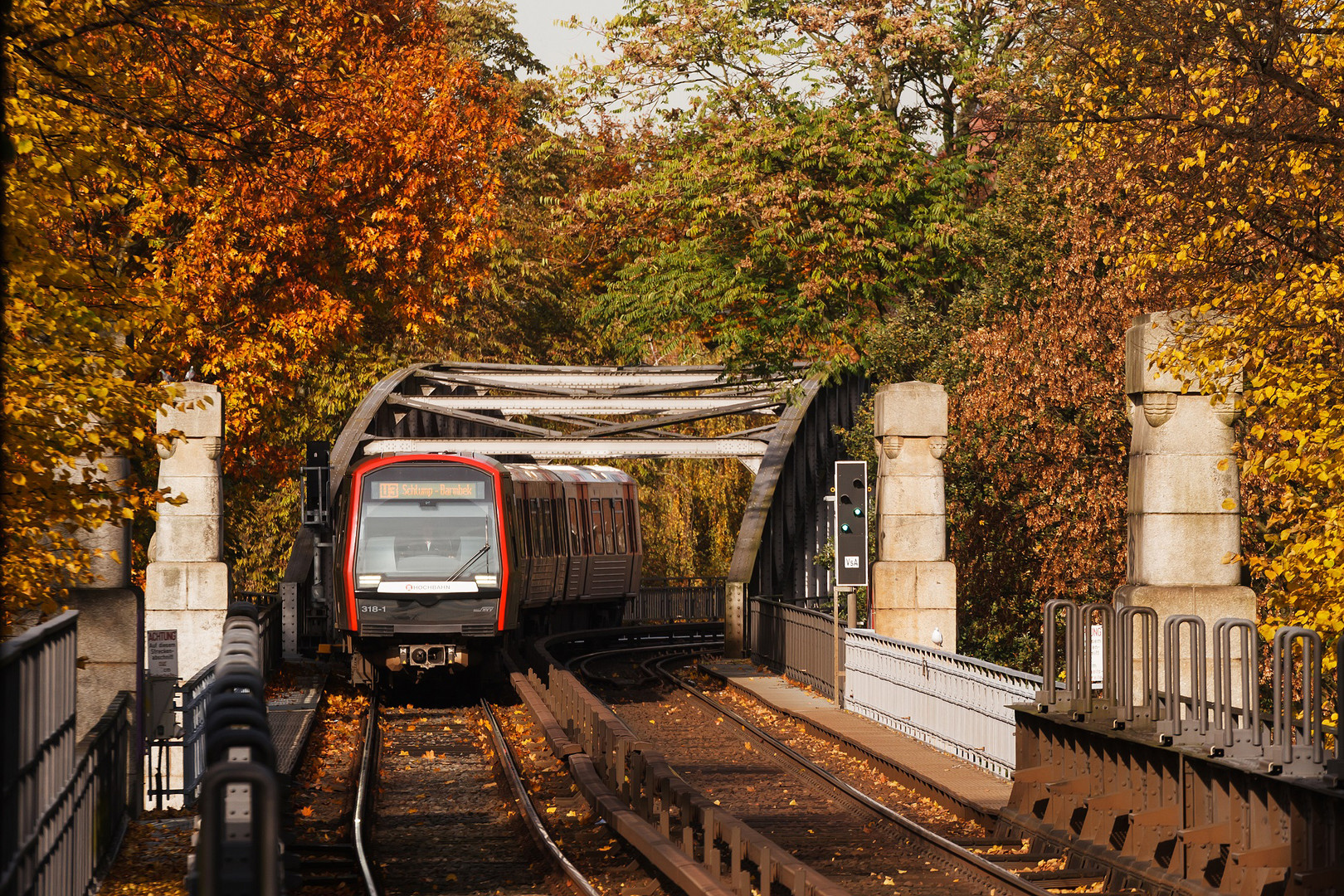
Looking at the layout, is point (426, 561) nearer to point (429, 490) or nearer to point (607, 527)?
point (429, 490)


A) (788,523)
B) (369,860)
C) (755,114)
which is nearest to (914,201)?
(755,114)

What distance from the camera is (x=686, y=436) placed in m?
37.2

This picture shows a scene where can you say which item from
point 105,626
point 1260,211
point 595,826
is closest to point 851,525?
point 1260,211

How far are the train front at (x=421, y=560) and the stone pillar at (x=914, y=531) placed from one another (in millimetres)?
5733

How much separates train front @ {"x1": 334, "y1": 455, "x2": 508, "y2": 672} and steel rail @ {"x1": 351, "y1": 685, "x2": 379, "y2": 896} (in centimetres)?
122

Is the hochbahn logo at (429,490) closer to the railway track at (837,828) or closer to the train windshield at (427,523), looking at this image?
the train windshield at (427,523)

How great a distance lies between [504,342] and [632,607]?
9.26m

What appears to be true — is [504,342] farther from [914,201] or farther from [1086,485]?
[1086,485]

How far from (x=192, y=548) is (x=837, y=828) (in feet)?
35.7

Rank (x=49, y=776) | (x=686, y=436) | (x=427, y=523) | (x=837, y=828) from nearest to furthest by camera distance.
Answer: (x=49, y=776)
(x=837, y=828)
(x=427, y=523)
(x=686, y=436)

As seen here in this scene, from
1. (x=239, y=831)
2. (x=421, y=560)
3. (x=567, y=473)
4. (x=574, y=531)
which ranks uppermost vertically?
(x=567, y=473)

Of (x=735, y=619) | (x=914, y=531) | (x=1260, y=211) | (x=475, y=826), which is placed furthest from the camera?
(x=735, y=619)

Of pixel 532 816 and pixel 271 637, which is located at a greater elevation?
pixel 271 637

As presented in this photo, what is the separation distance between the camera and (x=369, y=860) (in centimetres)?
1238
